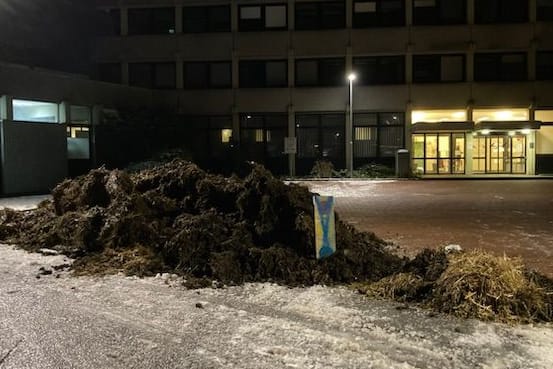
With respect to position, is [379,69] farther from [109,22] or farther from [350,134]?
[109,22]

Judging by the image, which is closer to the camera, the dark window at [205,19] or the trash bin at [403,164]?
the trash bin at [403,164]

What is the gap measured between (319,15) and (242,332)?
106 feet

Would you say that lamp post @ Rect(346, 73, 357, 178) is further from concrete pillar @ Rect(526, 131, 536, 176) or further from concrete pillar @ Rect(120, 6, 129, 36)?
concrete pillar @ Rect(120, 6, 129, 36)

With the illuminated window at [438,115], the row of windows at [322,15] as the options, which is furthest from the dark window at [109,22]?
the illuminated window at [438,115]

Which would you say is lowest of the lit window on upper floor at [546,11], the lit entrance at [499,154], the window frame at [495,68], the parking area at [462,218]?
the parking area at [462,218]

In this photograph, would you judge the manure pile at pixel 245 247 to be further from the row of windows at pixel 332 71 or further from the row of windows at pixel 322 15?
the row of windows at pixel 322 15

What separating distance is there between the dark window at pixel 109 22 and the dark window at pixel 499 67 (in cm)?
2366

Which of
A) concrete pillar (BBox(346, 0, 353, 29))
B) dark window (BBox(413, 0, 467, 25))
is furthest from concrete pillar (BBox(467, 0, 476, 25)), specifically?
concrete pillar (BBox(346, 0, 353, 29))

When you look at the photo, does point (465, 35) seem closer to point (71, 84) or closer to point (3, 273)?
point (71, 84)

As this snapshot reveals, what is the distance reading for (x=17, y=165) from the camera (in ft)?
72.4

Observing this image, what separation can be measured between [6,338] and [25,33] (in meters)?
28.1

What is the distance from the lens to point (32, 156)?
22.7 metres

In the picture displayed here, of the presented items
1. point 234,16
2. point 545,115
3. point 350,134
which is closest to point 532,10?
point 545,115

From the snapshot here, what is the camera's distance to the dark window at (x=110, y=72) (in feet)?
120
